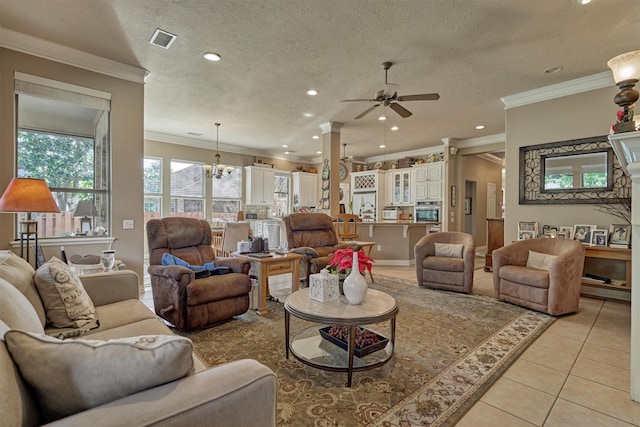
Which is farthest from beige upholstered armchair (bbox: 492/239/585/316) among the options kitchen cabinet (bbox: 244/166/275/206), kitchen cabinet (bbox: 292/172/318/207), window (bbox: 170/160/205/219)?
window (bbox: 170/160/205/219)

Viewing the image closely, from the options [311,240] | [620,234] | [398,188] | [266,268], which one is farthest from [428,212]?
[266,268]

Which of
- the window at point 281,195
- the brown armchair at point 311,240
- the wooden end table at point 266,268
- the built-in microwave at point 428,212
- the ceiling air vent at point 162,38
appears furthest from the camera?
the window at point 281,195

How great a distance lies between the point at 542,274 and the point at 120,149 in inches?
203

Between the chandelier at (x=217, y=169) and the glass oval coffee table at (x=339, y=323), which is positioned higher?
the chandelier at (x=217, y=169)

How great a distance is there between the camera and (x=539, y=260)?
3.71 meters

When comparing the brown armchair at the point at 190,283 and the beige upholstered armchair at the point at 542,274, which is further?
the beige upholstered armchair at the point at 542,274

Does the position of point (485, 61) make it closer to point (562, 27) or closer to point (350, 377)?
point (562, 27)

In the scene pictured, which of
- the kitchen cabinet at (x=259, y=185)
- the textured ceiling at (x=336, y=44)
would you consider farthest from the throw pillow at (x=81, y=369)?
the kitchen cabinet at (x=259, y=185)

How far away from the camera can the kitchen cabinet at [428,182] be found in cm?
768

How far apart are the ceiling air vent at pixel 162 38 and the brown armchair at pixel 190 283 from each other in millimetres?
1845

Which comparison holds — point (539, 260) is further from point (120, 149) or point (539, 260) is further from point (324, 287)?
point (120, 149)

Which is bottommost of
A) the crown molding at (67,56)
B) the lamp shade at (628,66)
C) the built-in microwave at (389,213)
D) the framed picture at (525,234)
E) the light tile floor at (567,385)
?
the light tile floor at (567,385)

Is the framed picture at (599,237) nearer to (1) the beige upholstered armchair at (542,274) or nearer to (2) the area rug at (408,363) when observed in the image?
(1) the beige upholstered armchair at (542,274)

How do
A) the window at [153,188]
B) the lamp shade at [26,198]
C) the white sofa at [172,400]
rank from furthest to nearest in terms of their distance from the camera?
the window at [153,188]
the lamp shade at [26,198]
the white sofa at [172,400]
